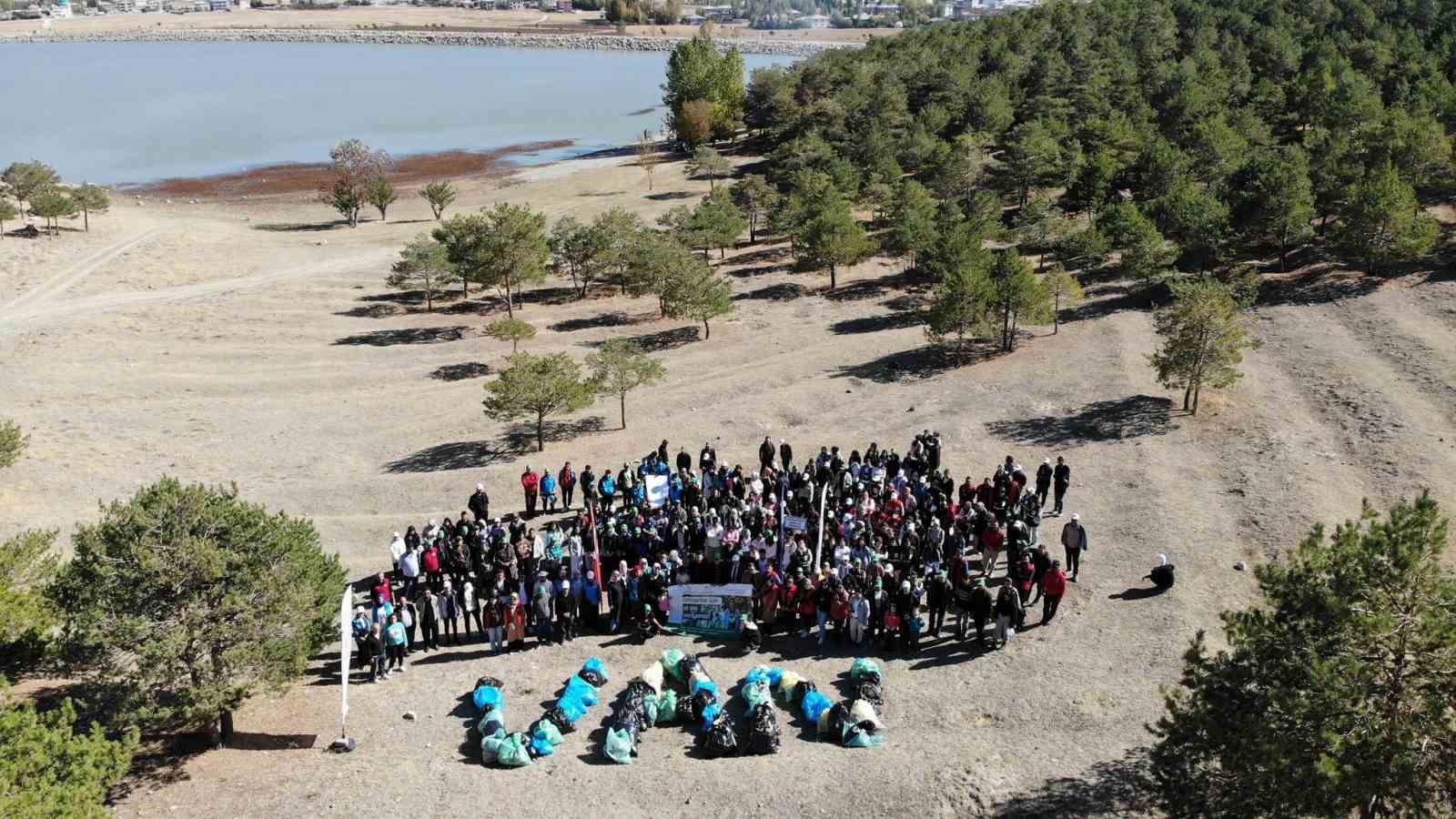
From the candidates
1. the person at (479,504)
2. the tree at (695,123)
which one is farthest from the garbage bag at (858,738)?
the tree at (695,123)

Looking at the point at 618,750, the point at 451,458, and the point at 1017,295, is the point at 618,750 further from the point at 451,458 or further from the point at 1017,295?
the point at 1017,295

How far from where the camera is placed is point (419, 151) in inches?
3890

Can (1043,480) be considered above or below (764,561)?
above

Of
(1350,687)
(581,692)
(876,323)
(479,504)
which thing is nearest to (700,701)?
(581,692)

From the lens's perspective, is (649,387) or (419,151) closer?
(649,387)

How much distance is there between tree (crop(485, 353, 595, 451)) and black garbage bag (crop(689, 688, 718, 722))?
46.1 ft

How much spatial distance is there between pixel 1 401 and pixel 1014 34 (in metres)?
78.6

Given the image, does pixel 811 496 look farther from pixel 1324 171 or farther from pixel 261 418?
pixel 1324 171

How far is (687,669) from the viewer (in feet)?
53.1

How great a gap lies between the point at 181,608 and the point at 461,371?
24.4 meters

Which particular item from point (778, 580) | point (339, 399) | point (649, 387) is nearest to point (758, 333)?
point (649, 387)

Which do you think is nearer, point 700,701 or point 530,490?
point 700,701

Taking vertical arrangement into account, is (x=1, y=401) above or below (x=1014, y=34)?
below

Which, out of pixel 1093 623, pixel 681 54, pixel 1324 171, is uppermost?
pixel 681 54
